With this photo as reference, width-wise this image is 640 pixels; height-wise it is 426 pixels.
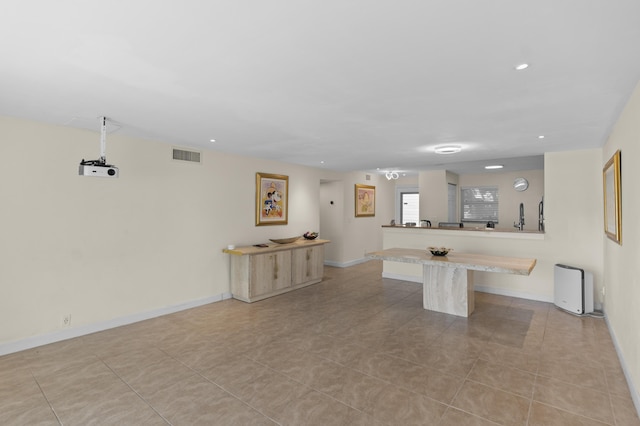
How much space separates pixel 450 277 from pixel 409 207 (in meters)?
5.31

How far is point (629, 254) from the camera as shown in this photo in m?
2.58

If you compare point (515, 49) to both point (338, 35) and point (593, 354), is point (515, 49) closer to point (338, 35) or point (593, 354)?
point (338, 35)

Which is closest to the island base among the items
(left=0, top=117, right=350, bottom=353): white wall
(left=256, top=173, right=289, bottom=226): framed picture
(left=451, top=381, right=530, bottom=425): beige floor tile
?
(left=451, top=381, right=530, bottom=425): beige floor tile

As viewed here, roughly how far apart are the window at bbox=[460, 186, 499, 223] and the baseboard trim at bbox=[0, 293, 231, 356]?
6.95m

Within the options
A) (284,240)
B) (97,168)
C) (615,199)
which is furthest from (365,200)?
(97,168)

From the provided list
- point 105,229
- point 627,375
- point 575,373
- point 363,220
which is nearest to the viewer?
point 627,375

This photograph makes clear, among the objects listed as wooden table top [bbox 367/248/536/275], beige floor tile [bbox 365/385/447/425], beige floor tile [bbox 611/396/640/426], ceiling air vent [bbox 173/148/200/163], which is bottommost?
beige floor tile [bbox 365/385/447/425]

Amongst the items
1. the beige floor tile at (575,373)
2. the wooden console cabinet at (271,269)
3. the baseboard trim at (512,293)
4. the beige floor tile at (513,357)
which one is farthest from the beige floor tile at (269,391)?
the baseboard trim at (512,293)

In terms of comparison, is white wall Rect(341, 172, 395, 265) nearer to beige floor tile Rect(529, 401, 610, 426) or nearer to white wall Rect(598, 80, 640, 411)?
white wall Rect(598, 80, 640, 411)

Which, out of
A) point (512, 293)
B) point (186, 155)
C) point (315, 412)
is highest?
point (186, 155)

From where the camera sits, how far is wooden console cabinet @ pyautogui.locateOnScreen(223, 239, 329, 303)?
496 cm

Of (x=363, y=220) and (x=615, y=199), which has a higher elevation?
(x=615, y=199)

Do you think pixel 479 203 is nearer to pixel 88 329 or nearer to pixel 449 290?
pixel 449 290

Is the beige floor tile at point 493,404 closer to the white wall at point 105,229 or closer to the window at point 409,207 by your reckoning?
the white wall at point 105,229
